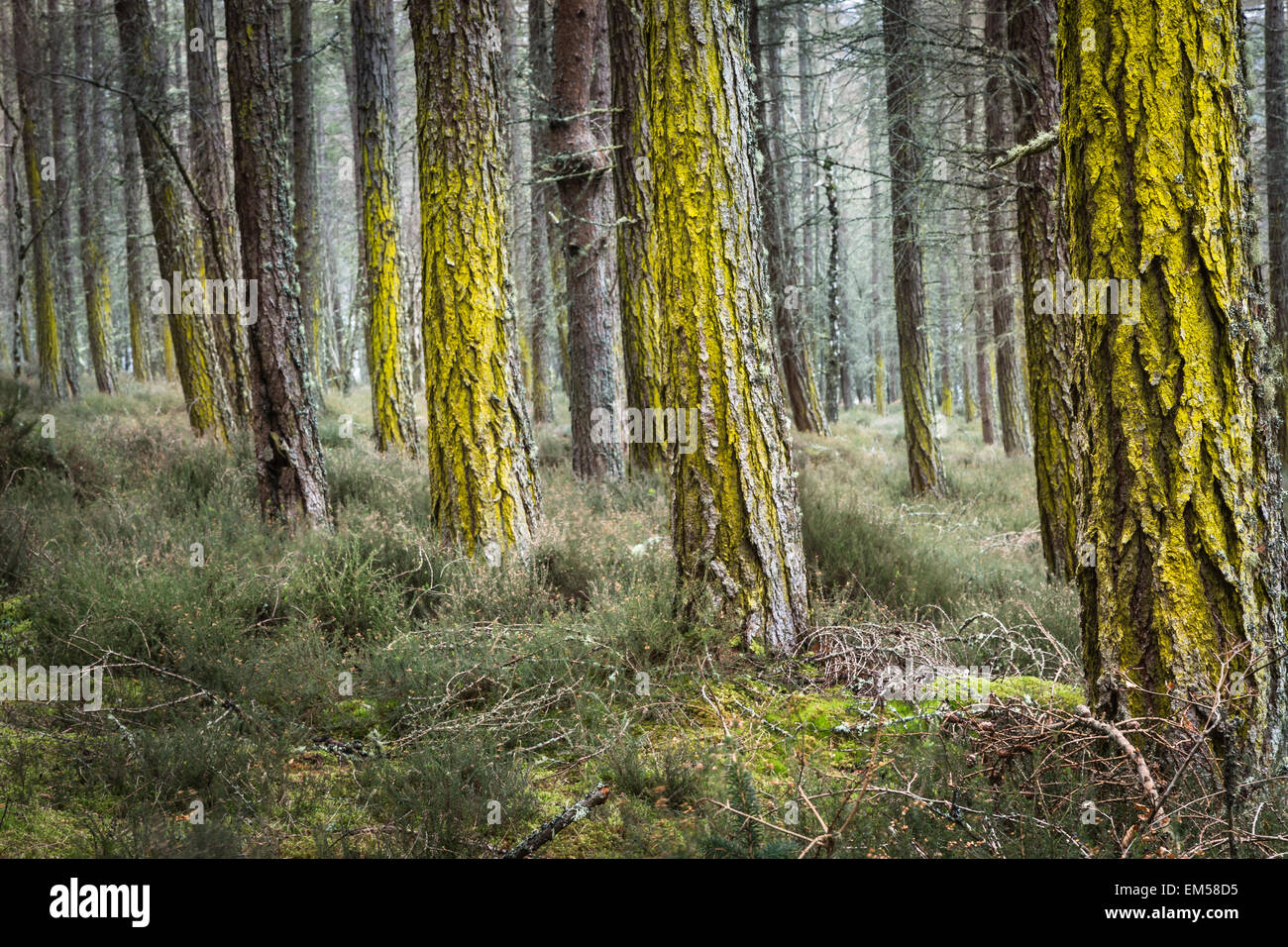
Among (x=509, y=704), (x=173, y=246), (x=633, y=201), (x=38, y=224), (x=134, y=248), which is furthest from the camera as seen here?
(x=134, y=248)

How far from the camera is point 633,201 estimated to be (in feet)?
25.0

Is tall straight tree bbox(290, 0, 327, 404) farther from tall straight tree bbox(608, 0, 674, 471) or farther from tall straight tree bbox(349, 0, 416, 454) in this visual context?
tall straight tree bbox(608, 0, 674, 471)

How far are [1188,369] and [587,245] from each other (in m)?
6.97

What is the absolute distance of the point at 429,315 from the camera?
5.40 meters

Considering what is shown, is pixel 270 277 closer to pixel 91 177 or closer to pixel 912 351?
pixel 912 351

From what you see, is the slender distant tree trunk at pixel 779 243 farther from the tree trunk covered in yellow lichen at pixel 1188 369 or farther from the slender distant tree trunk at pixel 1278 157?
the tree trunk covered in yellow lichen at pixel 1188 369

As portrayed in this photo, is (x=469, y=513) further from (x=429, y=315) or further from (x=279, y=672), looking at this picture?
(x=279, y=672)

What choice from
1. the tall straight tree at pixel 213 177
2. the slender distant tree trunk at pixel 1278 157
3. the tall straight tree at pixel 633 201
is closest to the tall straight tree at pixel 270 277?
the tall straight tree at pixel 213 177

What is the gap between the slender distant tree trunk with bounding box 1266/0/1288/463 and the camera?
12.6m

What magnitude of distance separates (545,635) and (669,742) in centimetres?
97

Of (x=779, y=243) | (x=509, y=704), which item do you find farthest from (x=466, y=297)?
(x=779, y=243)

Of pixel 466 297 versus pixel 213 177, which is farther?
pixel 213 177

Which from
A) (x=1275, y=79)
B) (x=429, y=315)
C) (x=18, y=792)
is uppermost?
(x=1275, y=79)

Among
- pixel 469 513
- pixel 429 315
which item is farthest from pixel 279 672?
pixel 429 315
